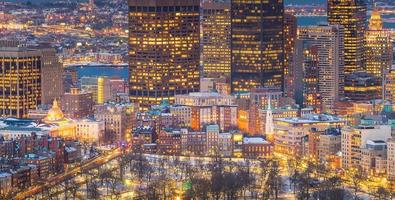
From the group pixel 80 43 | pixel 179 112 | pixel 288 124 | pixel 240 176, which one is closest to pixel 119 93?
pixel 179 112

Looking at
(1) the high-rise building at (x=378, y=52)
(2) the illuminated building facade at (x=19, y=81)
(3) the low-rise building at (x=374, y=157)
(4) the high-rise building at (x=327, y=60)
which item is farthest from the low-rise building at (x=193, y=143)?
(1) the high-rise building at (x=378, y=52)

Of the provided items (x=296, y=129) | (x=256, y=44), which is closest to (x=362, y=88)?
(x=256, y=44)

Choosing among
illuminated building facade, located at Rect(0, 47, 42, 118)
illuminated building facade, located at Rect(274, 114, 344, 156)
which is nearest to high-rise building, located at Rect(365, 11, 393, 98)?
illuminated building facade, located at Rect(0, 47, 42, 118)

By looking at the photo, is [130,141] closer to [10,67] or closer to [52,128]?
[52,128]

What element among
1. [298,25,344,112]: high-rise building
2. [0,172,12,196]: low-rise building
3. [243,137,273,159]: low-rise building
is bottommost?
[0,172,12,196]: low-rise building

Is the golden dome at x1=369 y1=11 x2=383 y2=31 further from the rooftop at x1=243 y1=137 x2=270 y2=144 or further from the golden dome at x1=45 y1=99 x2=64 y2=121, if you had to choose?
the rooftop at x1=243 y1=137 x2=270 y2=144

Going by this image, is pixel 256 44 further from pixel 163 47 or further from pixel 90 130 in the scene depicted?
pixel 90 130
